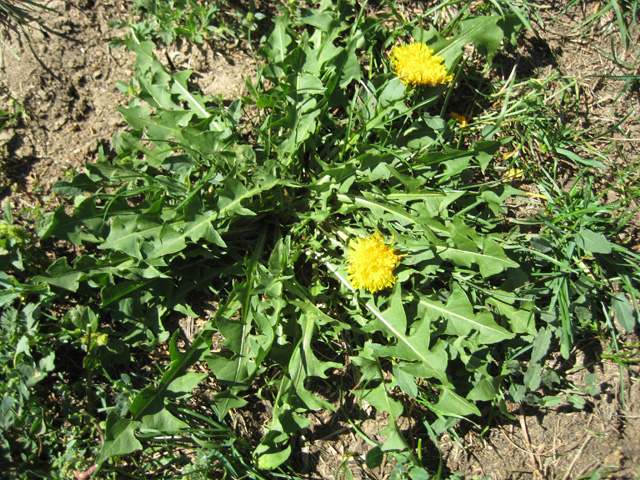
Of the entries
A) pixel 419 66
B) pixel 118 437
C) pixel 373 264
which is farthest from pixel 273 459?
pixel 419 66

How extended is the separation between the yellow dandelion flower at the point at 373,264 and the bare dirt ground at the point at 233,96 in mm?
1060

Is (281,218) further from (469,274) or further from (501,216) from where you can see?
(501,216)

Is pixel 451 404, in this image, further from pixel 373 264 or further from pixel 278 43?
pixel 278 43

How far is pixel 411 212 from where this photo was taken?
2.69 metres

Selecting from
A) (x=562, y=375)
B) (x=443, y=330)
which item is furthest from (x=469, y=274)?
(x=562, y=375)

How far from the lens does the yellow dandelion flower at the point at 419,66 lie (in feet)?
8.69

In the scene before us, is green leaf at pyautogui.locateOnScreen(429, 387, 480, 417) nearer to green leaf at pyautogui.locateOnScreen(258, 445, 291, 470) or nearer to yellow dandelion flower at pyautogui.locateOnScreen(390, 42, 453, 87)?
green leaf at pyautogui.locateOnScreen(258, 445, 291, 470)

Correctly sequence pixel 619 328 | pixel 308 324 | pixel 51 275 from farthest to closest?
pixel 619 328
pixel 308 324
pixel 51 275

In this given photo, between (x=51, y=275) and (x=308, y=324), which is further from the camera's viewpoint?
(x=308, y=324)

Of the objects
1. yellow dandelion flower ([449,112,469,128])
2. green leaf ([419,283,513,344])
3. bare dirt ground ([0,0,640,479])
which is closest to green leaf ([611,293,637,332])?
bare dirt ground ([0,0,640,479])

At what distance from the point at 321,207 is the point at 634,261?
7.17ft

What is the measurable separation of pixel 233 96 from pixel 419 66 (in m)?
1.31

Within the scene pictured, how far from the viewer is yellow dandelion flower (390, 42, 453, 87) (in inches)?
104

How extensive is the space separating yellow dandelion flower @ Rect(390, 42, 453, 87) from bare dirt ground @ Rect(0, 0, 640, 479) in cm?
111
